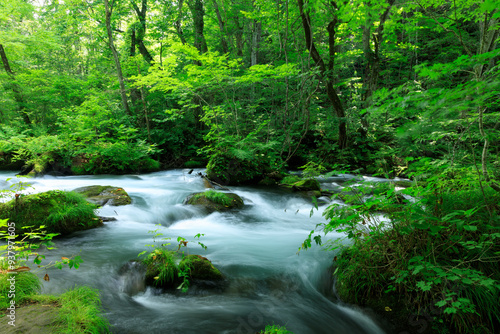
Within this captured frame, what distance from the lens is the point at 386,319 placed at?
2576mm

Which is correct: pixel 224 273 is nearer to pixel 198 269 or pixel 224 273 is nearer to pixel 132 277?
pixel 198 269

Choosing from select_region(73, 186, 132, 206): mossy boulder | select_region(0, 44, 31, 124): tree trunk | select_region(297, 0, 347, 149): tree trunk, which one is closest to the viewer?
select_region(73, 186, 132, 206): mossy boulder

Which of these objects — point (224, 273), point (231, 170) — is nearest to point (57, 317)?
point (224, 273)

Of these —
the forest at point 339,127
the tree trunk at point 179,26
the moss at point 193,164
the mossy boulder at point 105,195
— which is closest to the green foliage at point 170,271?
the forest at point 339,127

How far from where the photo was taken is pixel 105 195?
20.2 ft

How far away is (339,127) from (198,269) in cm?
953

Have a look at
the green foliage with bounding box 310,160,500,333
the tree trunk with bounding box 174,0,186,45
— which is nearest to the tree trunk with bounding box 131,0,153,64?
the tree trunk with bounding box 174,0,186,45

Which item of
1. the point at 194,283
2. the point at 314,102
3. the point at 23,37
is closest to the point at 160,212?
the point at 194,283

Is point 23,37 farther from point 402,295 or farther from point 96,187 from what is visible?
point 402,295

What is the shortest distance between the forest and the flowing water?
39cm

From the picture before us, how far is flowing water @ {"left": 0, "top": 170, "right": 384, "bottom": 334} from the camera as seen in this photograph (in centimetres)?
263

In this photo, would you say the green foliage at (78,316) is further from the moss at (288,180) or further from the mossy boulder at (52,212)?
the moss at (288,180)

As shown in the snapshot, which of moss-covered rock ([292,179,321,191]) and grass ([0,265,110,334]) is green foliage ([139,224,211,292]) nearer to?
grass ([0,265,110,334])

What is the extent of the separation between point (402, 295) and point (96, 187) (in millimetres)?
6877
